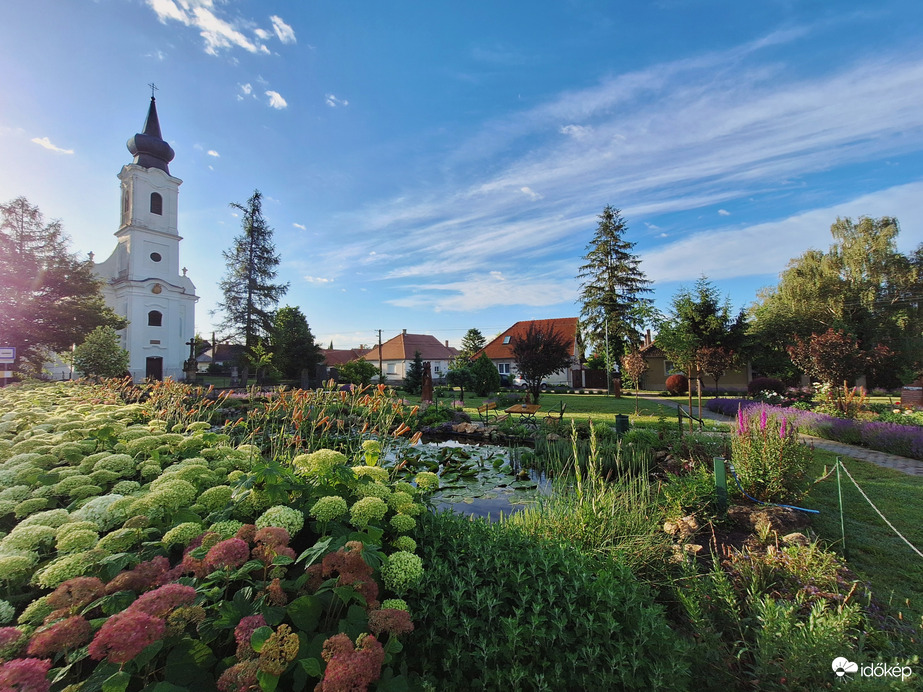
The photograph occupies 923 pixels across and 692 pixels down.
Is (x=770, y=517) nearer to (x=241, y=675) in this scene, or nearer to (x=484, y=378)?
(x=241, y=675)

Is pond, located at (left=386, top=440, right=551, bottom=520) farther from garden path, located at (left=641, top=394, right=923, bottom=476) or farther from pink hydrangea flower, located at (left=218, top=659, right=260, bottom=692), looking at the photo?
garden path, located at (left=641, top=394, right=923, bottom=476)

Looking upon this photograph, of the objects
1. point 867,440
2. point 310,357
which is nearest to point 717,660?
point 867,440

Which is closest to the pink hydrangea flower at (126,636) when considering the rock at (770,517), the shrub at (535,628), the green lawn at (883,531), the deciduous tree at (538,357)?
the shrub at (535,628)

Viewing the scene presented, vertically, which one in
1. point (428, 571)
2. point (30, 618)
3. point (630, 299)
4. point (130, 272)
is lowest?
point (428, 571)

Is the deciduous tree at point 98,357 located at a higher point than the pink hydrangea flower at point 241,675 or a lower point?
higher

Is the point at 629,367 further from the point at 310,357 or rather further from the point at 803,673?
the point at 310,357

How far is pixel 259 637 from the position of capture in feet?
3.90

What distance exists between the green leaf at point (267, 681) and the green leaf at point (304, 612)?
0.25 m

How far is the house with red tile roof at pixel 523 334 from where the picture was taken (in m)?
32.6

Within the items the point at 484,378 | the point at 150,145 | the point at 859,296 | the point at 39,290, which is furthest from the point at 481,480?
the point at 150,145

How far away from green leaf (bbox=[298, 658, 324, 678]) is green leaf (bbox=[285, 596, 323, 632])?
218 mm

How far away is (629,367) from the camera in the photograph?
16984 millimetres

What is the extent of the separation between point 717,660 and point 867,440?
8.81m

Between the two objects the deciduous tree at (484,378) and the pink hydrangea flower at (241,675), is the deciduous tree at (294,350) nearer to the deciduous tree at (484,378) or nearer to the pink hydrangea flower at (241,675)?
the deciduous tree at (484,378)
